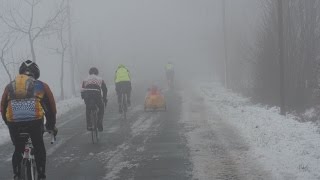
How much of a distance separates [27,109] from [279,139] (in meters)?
7.48

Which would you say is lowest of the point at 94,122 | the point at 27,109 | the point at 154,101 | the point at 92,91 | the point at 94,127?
the point at 154,101

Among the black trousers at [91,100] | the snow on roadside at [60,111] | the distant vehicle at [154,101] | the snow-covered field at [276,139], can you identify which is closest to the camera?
the snow-covered field at [276,139]

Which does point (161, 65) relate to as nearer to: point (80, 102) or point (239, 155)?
point (80, 102)

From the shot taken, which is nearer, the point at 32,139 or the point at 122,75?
the point at 32,139

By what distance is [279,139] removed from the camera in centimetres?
1338

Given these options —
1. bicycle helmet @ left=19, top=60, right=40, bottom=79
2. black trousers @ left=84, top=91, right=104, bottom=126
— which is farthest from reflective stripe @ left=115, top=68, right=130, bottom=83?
bicycle helmet @ left=19, top=60, right=40, bottom=79

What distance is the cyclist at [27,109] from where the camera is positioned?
24.7ft

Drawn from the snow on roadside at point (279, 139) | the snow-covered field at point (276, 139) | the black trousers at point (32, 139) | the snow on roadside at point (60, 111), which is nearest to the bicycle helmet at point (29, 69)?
the black trousers at point (32, 139)

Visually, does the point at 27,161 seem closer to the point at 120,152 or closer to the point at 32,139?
the point at 32,139

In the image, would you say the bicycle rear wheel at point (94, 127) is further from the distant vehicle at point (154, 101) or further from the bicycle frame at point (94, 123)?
the distant vehicle at point (154, 101)

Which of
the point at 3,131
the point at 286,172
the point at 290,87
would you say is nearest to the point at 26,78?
the point at 286,172

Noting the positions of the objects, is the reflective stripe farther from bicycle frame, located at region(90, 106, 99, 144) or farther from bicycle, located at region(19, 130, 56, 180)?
bicycle, located at region(19, 130, 56, 180)

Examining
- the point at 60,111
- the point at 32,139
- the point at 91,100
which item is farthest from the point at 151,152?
the point at 60,111

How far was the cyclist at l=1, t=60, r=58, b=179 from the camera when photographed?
7539mm
